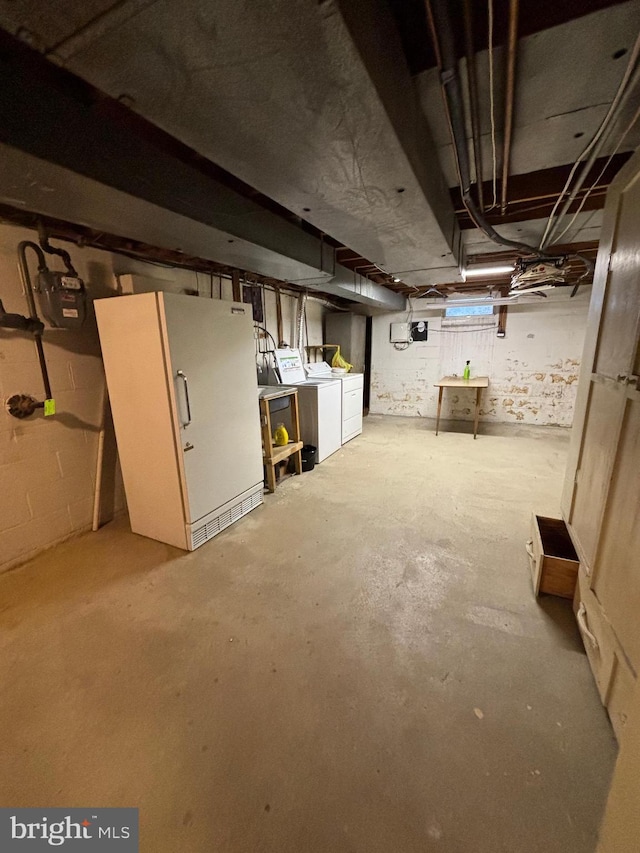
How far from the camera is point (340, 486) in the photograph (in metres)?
3.38

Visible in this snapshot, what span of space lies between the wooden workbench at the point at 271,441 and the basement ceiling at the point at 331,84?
1612 mm

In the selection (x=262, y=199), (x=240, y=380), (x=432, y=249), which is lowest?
(x=240, y=380)

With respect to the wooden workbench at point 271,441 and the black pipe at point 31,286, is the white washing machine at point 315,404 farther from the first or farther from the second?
the black pipe at point 31,286

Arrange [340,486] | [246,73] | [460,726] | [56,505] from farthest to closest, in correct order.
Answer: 1. [340,486]
2. [56,505]
3. [460,726]
4. [246,73]

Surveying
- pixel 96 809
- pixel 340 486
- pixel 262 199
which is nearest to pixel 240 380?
pixel 262 199

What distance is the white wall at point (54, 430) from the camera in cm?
207

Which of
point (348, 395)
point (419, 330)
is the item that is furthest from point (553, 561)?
point (419, 330)

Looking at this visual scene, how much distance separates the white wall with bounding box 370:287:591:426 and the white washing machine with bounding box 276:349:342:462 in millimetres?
2409

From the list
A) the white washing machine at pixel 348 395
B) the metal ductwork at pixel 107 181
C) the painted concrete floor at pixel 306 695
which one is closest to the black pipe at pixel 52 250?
the metal ductwork at pixel 107 181

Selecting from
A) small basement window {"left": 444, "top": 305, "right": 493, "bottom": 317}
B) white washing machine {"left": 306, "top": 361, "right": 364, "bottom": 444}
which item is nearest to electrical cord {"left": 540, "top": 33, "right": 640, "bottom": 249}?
white washing machine {"left": 306, "top": 361, "right": 364, "bottom": 444}

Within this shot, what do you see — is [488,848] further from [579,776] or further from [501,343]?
[501,343]

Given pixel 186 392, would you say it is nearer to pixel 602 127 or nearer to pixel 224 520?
pixel 224 520

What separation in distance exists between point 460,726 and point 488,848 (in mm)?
322

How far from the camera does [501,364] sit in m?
5.75
